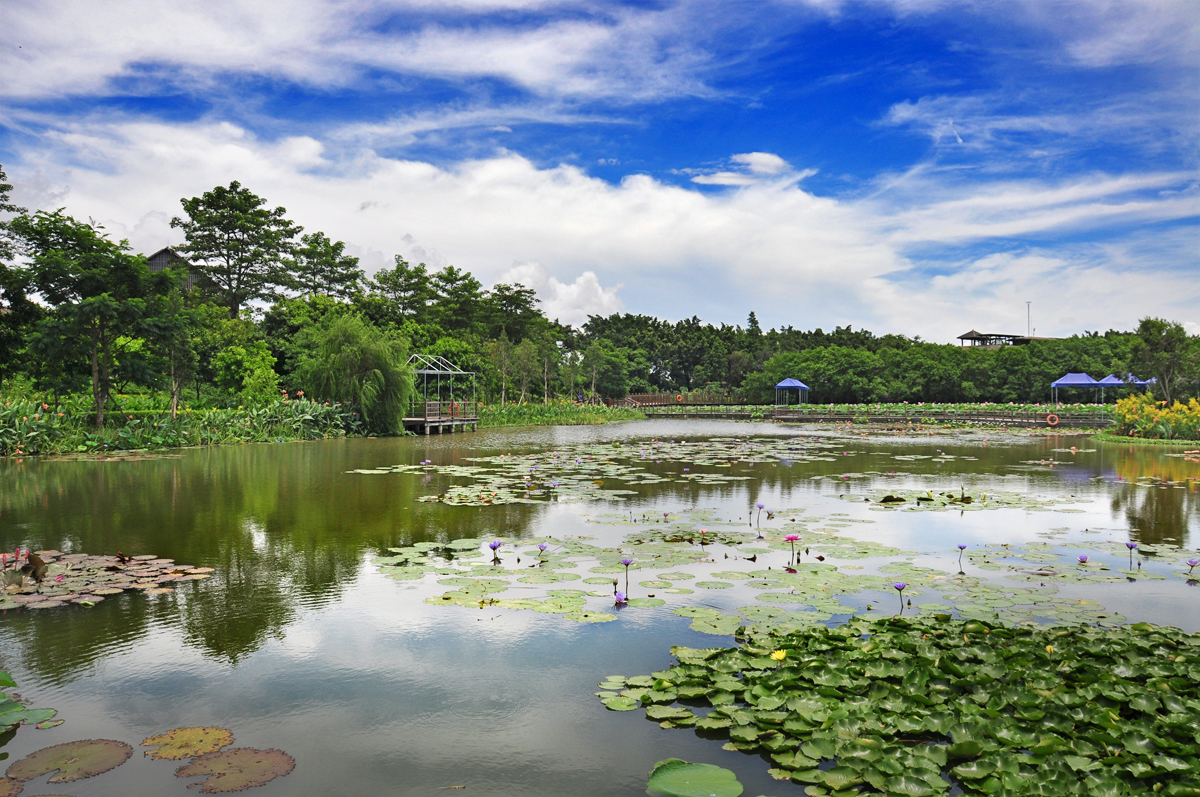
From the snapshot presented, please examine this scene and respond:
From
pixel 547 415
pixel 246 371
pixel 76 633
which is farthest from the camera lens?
pixel 547 415

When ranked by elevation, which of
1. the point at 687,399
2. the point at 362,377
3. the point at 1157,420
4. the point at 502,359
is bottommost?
the point at 1157,420

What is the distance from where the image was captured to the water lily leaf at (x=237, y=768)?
253 cm

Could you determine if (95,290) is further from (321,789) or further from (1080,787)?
(1080,787)

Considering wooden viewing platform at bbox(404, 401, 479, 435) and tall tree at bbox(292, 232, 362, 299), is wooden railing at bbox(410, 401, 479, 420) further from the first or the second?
tall tree at bbox(292, 232, 362, 299)

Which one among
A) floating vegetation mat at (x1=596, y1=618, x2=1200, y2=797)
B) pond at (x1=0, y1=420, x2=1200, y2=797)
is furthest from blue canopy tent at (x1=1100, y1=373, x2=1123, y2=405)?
floating vegetation mat at (x1=596, y1=618, x2=1200, y2=797)

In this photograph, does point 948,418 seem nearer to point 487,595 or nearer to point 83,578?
point 487,595

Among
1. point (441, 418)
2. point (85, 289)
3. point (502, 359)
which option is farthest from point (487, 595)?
point (502, 359)

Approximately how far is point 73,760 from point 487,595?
7.73 ft

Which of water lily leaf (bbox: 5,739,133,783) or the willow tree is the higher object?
the willow tree

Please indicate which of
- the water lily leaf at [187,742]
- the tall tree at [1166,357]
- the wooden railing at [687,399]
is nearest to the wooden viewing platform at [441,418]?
the water lily leaf at [187,742]

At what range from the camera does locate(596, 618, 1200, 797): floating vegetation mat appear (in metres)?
2.48

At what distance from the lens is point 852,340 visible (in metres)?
56.6

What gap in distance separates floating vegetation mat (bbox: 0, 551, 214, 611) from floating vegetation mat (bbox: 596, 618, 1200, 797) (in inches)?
135

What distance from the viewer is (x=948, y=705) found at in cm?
301
